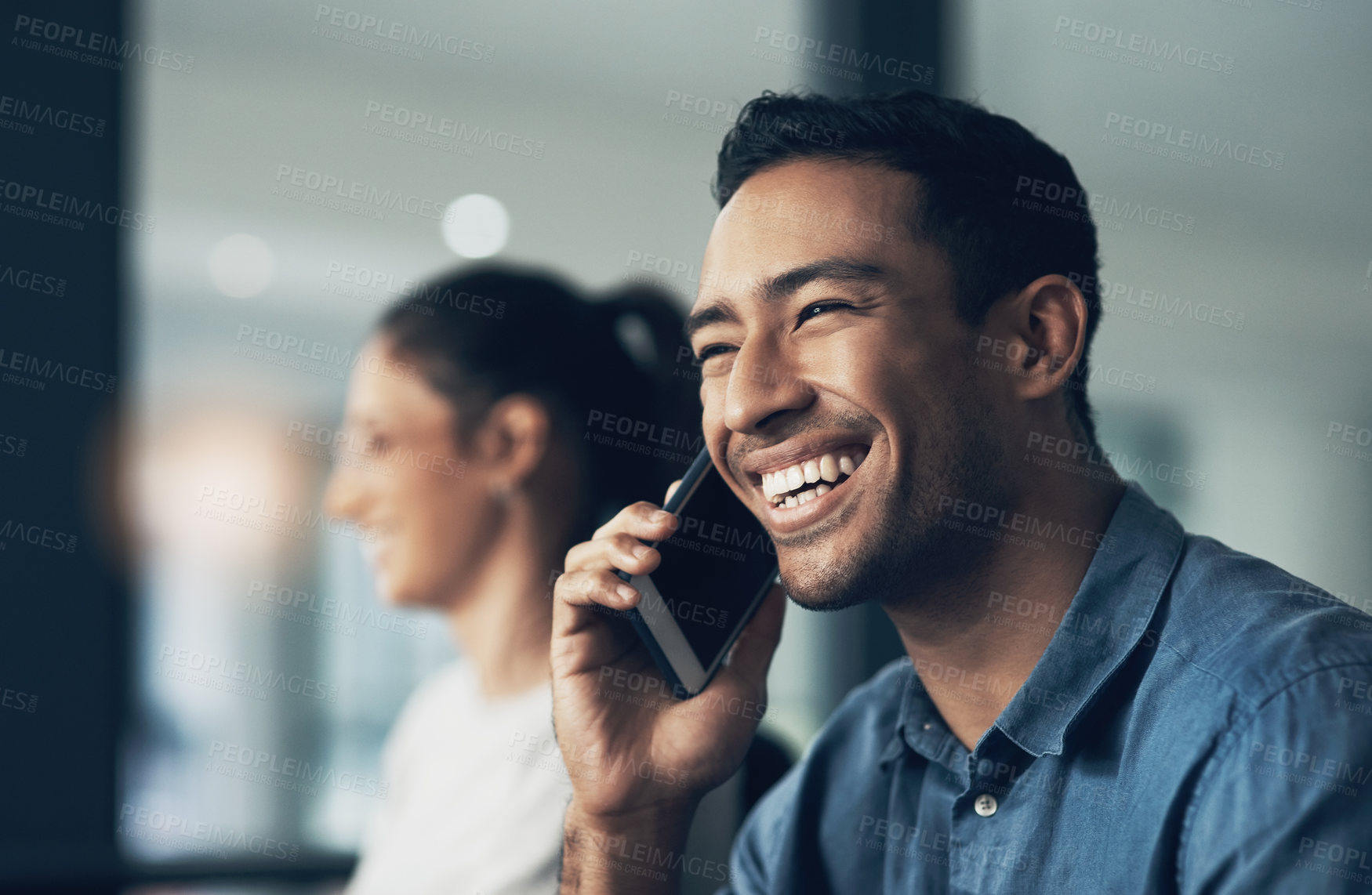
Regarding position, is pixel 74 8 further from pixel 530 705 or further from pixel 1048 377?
pixel 1048 377

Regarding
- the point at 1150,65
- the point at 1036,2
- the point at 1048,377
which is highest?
the point at 1036,2

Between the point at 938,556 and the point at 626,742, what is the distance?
45 cm

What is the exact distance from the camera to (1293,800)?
745mm

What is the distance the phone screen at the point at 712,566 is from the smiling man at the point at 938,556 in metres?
0.05

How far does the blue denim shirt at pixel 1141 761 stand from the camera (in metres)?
0.76

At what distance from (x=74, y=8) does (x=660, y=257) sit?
131 cm

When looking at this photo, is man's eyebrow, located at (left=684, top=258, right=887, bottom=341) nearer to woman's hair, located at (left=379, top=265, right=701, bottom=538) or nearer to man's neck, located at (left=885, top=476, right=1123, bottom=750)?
man's neck, located at (left=885, top=476, right=1123, bottom=750)

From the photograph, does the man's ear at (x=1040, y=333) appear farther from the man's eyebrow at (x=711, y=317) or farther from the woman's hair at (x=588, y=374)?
the woman's hair at (x=588, y=374)

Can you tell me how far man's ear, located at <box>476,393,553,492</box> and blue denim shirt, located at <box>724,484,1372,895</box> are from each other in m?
0.73

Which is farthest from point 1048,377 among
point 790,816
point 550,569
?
point 550,569

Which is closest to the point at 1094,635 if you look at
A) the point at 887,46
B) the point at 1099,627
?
the point at 1099,627

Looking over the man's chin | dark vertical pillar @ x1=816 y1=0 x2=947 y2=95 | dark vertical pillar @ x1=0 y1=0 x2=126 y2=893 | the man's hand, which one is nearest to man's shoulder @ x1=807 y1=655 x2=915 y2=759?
the man's hand

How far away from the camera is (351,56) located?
2160mm

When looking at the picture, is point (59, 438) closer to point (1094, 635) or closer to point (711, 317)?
point (711, 317)
